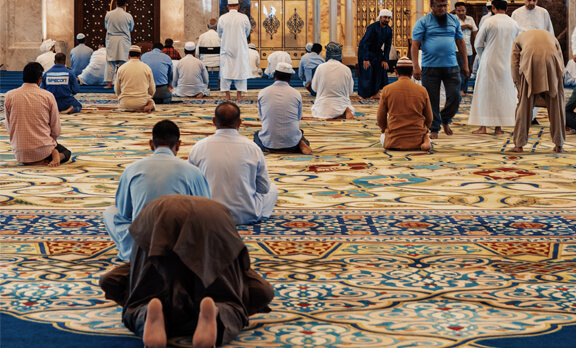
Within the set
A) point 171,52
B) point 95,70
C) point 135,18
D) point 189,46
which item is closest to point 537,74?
point 189,46

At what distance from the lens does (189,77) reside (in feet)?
40.0

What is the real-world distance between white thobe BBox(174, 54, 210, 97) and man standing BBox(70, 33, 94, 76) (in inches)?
141

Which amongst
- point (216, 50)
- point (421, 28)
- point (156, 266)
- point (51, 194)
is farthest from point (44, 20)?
point (156, 266)

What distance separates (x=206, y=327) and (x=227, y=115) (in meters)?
1.77

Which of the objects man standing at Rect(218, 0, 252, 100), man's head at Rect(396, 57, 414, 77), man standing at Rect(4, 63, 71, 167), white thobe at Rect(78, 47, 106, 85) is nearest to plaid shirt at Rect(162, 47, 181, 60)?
white thobe at Rect(78, 47, 106, 85)

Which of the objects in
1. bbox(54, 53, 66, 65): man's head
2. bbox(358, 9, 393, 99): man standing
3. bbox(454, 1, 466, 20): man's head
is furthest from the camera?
bbox(358, 9, 393, 99): man standing

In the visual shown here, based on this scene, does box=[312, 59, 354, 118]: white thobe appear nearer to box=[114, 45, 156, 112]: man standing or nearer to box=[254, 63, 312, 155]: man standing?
box=[114, 45, 156, 112]: man standing

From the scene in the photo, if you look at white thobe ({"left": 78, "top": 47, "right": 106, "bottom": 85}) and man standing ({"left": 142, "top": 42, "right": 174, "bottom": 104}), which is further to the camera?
white thobe ({"left": 78, "top": 47, "right": 106, "bottom": 85})

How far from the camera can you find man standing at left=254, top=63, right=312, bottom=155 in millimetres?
6098

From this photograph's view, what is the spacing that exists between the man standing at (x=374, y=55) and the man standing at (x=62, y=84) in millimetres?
4077

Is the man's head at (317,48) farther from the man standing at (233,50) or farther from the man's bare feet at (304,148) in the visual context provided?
the man's bare feet at (304,148)

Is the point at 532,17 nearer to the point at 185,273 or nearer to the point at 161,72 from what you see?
the point at 161,72

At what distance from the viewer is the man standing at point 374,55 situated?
38.3 feet

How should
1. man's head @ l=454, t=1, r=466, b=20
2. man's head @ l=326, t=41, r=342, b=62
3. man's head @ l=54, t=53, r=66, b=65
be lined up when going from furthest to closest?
man's head @ l=454, t=1, r=466, b=20 → man's head @ l=326, t=41, r=342, b=62 → man's head @ l=54, t=53, r=66, b=65
